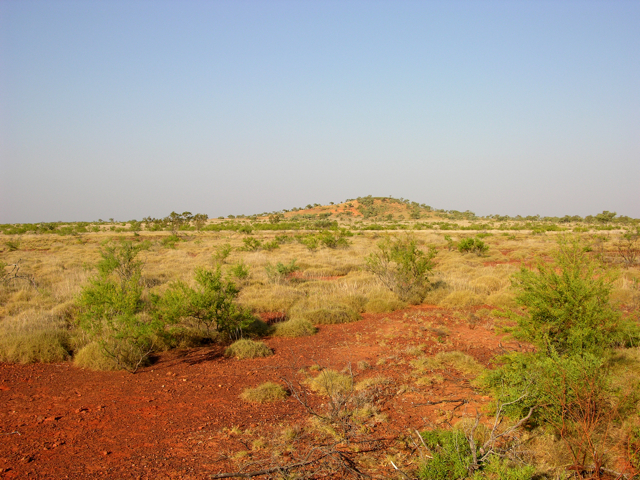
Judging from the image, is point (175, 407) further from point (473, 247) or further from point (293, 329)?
point (473, 247)

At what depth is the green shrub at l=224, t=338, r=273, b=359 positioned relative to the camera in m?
7.57

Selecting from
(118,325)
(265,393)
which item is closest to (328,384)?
(265,393)

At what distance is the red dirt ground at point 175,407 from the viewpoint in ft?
13.3

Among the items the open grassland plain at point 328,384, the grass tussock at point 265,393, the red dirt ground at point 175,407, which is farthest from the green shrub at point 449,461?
the grass tussock at point 265,393

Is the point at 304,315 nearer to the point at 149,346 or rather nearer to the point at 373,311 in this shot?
the point at 373,311

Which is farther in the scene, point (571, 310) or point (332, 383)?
point (332, 383)

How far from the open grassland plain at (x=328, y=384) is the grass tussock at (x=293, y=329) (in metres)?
0.04

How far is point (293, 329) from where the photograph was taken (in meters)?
9.04

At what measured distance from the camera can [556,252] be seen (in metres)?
6.28

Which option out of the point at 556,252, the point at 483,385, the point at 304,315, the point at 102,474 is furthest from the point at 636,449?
the point at 304,315

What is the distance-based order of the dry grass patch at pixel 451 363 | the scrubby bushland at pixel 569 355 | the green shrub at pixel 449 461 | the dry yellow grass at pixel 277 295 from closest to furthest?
1. the green shrub at pixel 449 461
2. the scrubby bushland at pixel 569 355
3. the dry grass patch at pixel 451 363
4. the dry yellow grass at pixel 277 295

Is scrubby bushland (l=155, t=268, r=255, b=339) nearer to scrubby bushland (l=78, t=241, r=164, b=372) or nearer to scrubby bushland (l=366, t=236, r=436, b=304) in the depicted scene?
scrubby bushland (l=78, t=241, r=164, b=372)

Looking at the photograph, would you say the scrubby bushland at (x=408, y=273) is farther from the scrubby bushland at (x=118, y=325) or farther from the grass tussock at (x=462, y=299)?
the scrubby bushland at (x=118, y=325)

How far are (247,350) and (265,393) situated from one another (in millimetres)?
1984
